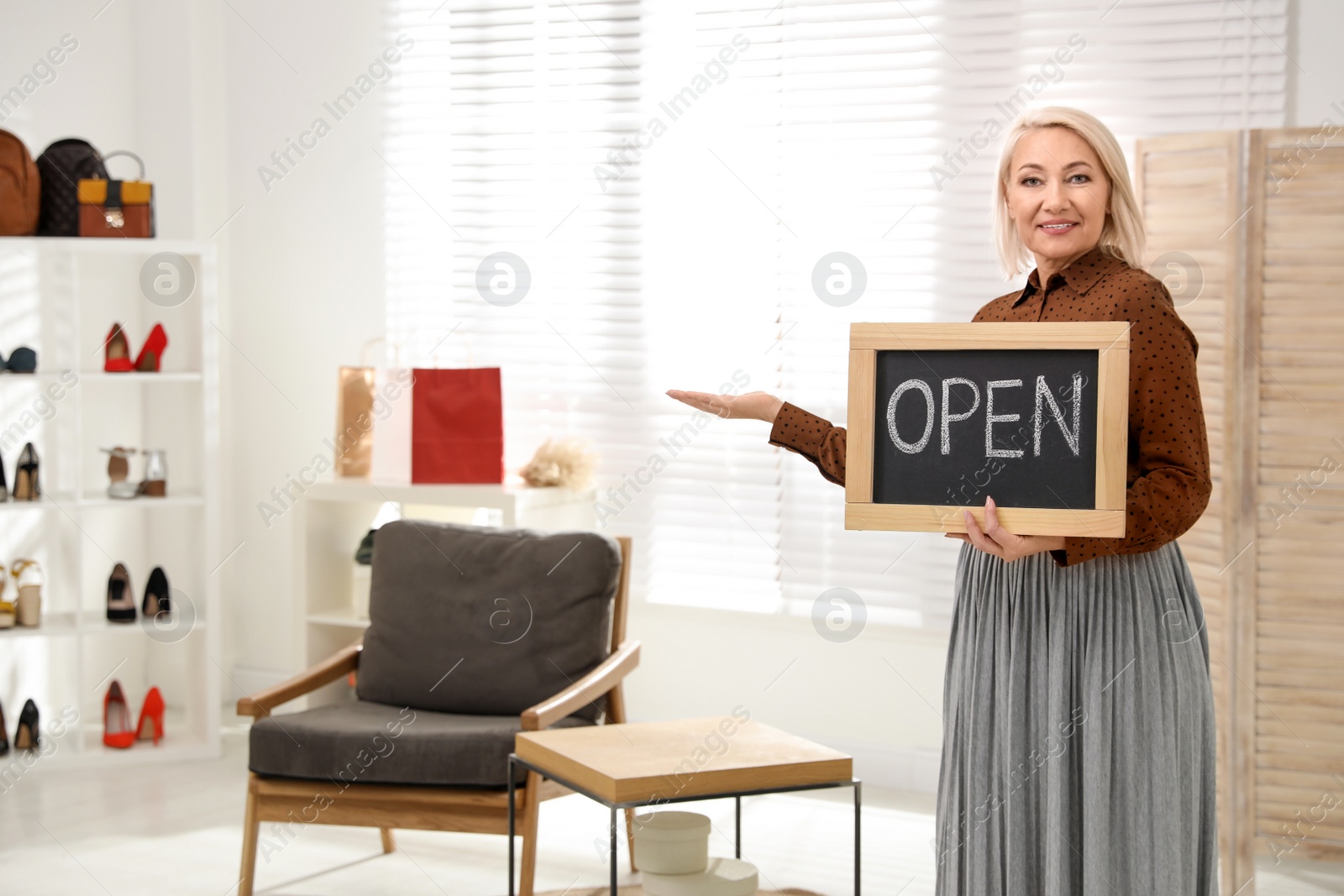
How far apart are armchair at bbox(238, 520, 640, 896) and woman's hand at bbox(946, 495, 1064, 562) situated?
4.51 feet

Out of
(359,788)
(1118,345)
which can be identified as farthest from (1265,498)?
(359,788)

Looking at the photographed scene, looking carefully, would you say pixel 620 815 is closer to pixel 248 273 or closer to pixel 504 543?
pixel 504 543

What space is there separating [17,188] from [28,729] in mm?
1755

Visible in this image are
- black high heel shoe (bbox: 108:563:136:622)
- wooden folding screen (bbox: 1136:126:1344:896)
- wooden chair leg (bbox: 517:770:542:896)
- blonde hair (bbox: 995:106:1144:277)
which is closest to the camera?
blonde hair (bbox: 995:106:1144:277)

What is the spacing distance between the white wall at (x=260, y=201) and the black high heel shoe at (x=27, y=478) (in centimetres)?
96

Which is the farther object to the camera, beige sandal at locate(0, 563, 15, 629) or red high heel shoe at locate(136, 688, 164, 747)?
red high heel shoe at locate(136, 688, 164, 747)

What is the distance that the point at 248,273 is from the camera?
502 cm

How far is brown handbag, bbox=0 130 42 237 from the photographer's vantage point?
4031mm

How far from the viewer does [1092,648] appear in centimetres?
178

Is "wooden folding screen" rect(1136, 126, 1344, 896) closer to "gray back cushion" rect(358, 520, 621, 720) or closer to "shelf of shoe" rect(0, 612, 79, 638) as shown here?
"gray back cushion" rect(358, 520, 621, 720)

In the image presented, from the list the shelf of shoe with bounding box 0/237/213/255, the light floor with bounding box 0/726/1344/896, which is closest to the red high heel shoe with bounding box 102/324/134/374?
the shelf of shoe with bounding box 0/237/213/255

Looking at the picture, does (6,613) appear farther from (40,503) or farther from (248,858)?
(248,858)

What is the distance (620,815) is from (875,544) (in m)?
1.24

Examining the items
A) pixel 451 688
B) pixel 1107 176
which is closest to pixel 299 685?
pixel 451 688
